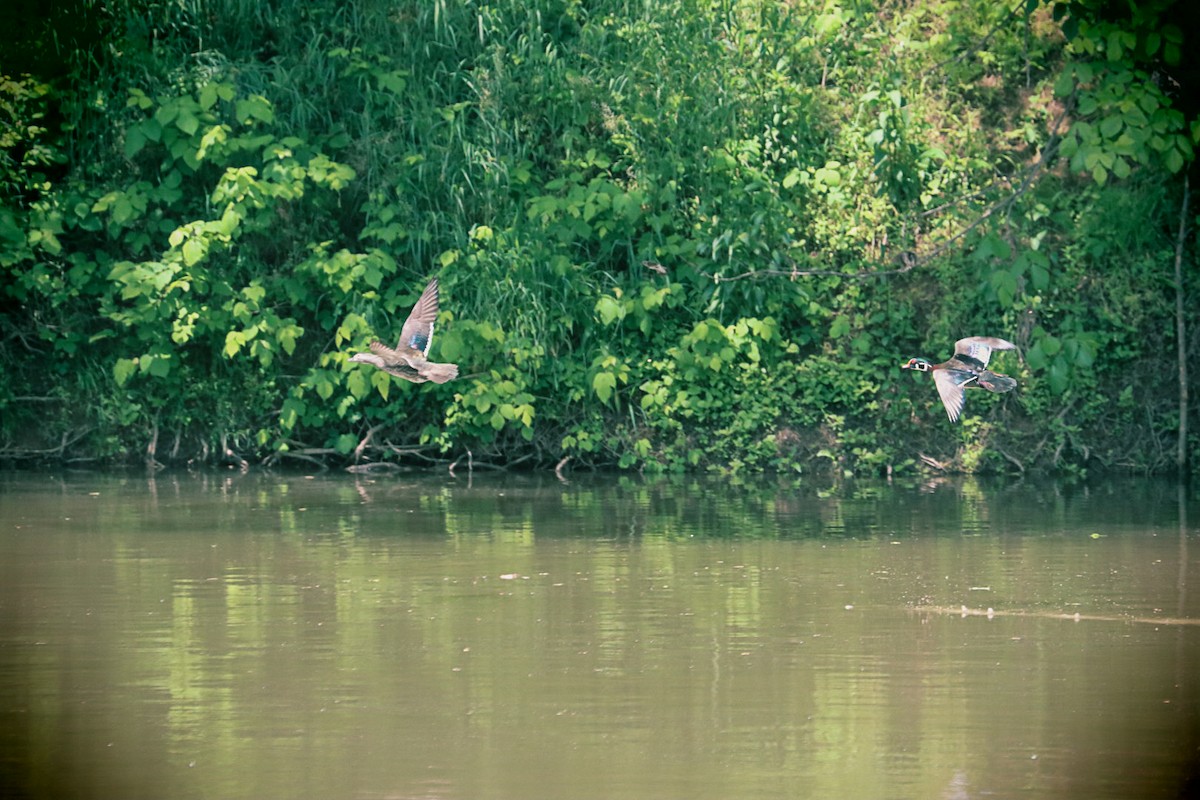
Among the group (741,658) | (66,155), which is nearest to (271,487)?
(66,155)

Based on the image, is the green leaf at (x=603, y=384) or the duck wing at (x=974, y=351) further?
the green leaf at (x=603, y=384)

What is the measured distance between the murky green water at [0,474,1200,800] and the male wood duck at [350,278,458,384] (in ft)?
3.02

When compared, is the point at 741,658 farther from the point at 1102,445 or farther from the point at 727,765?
the point at 1102,445

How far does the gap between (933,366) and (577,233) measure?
3.37 metres

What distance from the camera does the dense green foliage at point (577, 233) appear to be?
48.3 feet

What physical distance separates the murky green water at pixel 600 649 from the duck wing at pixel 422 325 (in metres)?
1.15

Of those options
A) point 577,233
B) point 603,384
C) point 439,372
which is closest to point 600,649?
point 439,372

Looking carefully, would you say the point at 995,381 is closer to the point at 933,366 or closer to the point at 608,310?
the point at 933,366

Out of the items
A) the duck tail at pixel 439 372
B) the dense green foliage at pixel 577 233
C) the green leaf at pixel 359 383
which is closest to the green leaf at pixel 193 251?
the dense green foliage at pixel 577 233

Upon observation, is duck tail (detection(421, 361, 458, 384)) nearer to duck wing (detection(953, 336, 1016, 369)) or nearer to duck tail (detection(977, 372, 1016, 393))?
duck wing (detection(953, 336, 1016, 369))

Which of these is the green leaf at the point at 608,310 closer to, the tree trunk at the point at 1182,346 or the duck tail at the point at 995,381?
the duck tail at the point at 995,381

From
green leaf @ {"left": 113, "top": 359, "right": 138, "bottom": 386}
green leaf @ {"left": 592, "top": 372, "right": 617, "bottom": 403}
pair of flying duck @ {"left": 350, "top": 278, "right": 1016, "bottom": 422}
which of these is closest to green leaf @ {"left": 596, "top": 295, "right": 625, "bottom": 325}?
green leaf @ {"left": 592, "top": 372, "right": 617, "bottom": 403}

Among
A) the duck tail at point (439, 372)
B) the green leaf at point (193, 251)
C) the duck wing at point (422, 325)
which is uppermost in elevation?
the green leaf at point (193, 251)

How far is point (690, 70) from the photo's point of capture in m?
15.1
